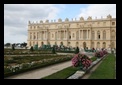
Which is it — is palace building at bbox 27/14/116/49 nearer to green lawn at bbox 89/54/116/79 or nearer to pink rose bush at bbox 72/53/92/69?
green lawn at bbox 89/54/116/79

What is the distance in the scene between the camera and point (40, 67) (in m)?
12.8

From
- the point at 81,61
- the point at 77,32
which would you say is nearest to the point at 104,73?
the point at 81,61

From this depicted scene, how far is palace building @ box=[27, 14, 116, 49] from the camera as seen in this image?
188 feet

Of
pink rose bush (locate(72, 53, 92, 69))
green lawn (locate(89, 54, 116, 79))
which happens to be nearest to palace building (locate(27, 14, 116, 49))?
green lawn (locate(89, 54, 116, 79))

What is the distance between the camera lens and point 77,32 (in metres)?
62.7

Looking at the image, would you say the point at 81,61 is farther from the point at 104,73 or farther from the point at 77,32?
the point at 77,32

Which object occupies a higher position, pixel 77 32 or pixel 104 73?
pixel 77 32

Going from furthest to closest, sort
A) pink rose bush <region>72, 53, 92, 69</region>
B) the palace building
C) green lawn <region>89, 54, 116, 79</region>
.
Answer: the palace building, pink rose bush <region>72, 53, 92, 69</region>, green lawn <region>89, 54, 116, 79</region>

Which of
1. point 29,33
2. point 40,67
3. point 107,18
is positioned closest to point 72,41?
point 107,18

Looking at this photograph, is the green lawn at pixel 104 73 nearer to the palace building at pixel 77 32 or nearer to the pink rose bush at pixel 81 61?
the pink rose bush at pixel 81 61

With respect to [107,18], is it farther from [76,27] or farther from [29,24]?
[29,24]

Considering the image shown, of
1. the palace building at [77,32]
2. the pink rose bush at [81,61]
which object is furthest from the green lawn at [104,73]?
the palace building at [77,32]

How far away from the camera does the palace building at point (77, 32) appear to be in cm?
5715
